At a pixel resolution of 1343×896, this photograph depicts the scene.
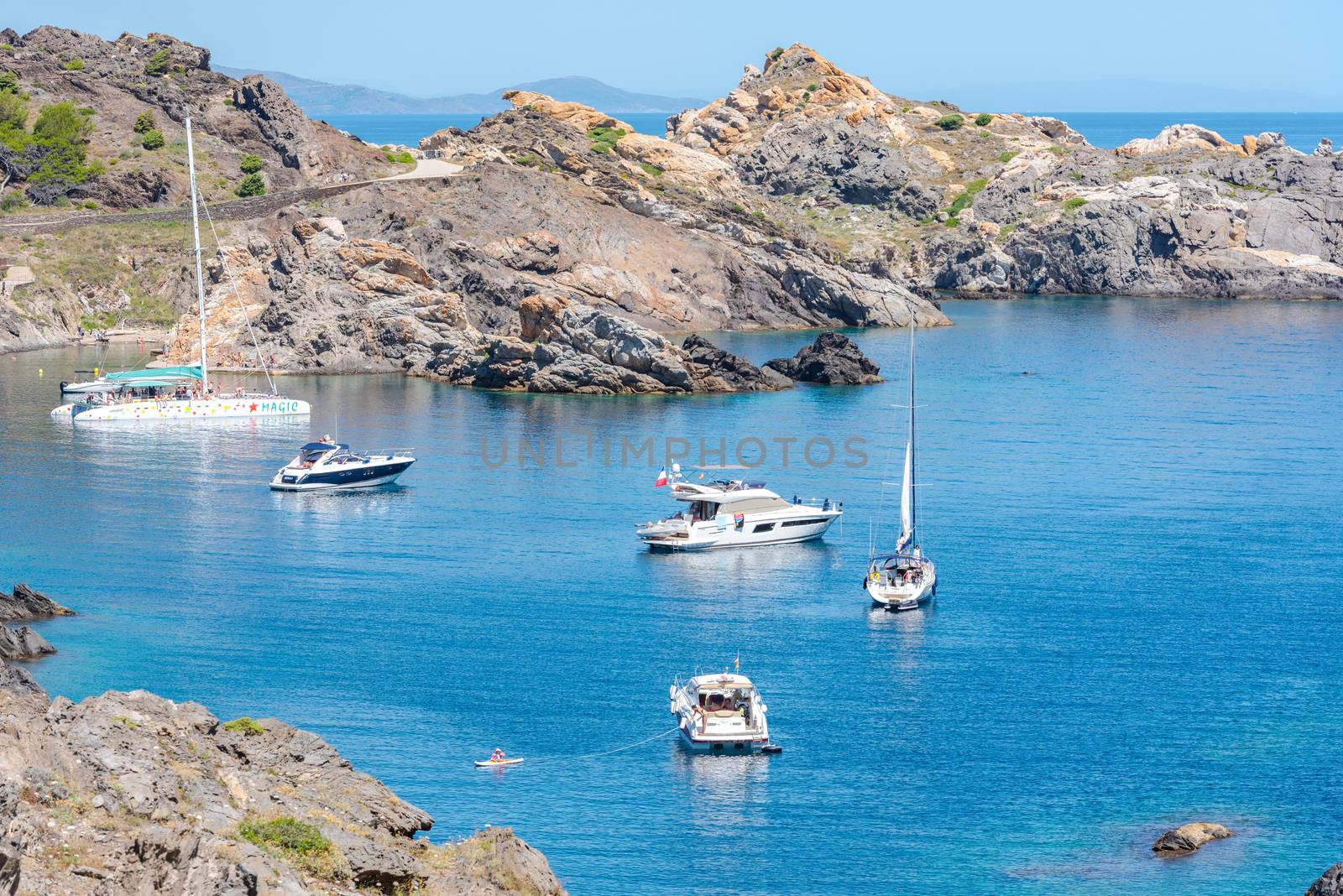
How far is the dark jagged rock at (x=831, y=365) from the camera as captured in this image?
137 m

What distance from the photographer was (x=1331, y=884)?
37219mm

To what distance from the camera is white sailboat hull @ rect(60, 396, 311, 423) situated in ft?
385

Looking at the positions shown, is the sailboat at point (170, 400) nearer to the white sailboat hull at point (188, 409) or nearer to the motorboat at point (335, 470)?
the white sailboat hull at point (188, 409)

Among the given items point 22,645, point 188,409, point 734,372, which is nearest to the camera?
point 22,645

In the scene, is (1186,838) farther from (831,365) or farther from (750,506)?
(831,365)

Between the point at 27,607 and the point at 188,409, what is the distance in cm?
5404

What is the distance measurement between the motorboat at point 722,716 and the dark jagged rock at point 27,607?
27.1m

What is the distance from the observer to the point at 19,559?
78.0m

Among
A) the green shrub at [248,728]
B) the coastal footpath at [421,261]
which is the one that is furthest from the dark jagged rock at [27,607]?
the coastal footpath at [421,261]

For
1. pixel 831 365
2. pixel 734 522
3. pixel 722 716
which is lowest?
pixel 722 716

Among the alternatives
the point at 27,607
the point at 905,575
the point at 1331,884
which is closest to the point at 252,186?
the point at 27,607

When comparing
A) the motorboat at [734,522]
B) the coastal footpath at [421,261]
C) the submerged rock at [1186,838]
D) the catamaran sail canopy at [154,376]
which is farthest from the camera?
the coastal footpath at [421,261]

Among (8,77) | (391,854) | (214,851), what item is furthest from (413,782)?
(8,77)

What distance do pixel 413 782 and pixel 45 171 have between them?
138 meters
